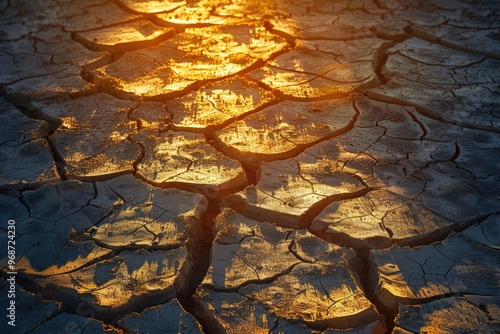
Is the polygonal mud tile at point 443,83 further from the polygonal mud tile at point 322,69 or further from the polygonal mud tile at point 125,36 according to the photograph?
the polygonal mud tile at point 125,36

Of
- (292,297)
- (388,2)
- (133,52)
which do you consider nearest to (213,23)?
(133,52)

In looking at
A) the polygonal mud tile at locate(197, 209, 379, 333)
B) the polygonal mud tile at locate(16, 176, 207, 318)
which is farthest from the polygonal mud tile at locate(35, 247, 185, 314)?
the polygonal mud tile at locate(197, 209, 379, 333)

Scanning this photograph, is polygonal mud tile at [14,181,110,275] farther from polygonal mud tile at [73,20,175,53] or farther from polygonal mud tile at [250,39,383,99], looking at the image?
polygonal mud tile at [73,20,175,53]

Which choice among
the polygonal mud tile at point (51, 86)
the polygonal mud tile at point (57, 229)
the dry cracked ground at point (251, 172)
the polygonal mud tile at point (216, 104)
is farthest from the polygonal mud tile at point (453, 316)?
the polygonal mud tile at point (51, 86)

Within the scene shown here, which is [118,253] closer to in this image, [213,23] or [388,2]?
[213,23]

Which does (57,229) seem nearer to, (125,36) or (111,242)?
(111,242)
